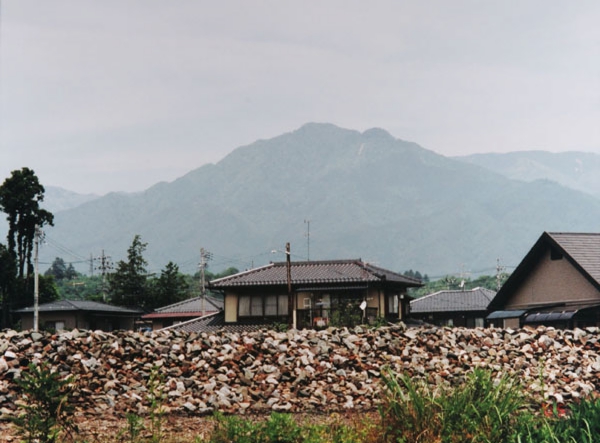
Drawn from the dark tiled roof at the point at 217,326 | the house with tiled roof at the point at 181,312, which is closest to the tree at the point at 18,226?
the house with tiled roof at the point at 181,312

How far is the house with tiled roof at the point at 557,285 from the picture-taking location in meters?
33.3

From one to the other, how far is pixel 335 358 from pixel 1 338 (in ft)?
24.5

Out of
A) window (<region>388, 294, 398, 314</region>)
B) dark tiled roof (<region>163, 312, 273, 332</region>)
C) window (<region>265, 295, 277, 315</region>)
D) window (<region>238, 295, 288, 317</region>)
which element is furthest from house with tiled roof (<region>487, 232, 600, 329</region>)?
dark tiled roof (<region>163, 312, 273, 332</region>)

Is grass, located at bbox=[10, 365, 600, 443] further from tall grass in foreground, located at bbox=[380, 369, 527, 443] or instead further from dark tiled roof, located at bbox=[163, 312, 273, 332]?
dark tiled roof, located at bbox=[163, 312, 273, 332]

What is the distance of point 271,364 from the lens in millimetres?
16375

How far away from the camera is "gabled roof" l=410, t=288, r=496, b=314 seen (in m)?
68.7

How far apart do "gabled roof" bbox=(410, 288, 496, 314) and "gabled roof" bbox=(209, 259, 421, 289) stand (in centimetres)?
2456

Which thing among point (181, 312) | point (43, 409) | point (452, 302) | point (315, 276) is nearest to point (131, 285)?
point (181, 312)

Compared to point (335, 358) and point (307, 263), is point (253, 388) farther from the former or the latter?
point (307, 263)

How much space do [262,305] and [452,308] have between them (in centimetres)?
3087

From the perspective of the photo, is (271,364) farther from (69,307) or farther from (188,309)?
(188,309)

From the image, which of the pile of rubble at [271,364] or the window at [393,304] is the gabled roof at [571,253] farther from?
the pile of rubble at [271,364]

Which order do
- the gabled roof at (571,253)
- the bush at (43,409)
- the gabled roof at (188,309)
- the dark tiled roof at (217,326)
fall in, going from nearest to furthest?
the bush at (43,409) → the gabled roof at (571,253) → the dark tiled roof at (217,326) → the gabled roof at (188,309)

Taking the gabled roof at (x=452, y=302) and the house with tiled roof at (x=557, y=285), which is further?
the gabled roof at (x=452, y=302)
